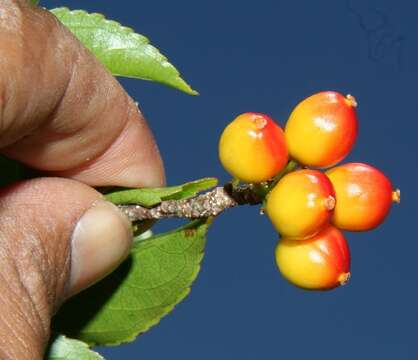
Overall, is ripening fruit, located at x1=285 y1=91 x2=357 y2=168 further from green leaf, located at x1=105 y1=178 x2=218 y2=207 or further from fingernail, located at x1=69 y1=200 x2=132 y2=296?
fingernail, located at x1=69 y1=200 x2=132 y2=296

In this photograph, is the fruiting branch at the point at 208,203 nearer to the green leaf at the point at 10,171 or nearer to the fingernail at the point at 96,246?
the fingernail at the point at 96,246

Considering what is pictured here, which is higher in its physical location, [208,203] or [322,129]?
[322,129]

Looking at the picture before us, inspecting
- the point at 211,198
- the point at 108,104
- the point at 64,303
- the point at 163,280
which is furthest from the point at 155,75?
the point at 64,303

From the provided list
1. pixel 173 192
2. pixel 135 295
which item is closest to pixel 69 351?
pixel 135 295

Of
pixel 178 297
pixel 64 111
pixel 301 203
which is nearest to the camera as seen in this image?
pixel 301 203

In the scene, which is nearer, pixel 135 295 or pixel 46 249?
pixel 46 249

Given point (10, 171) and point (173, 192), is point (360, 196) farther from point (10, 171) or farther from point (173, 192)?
point (10, 171)

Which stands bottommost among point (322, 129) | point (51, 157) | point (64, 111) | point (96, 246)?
point (96, 246)

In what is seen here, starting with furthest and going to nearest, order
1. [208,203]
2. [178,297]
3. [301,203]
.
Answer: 1. [178,297]
2. [208,203]
3. [301,203]
